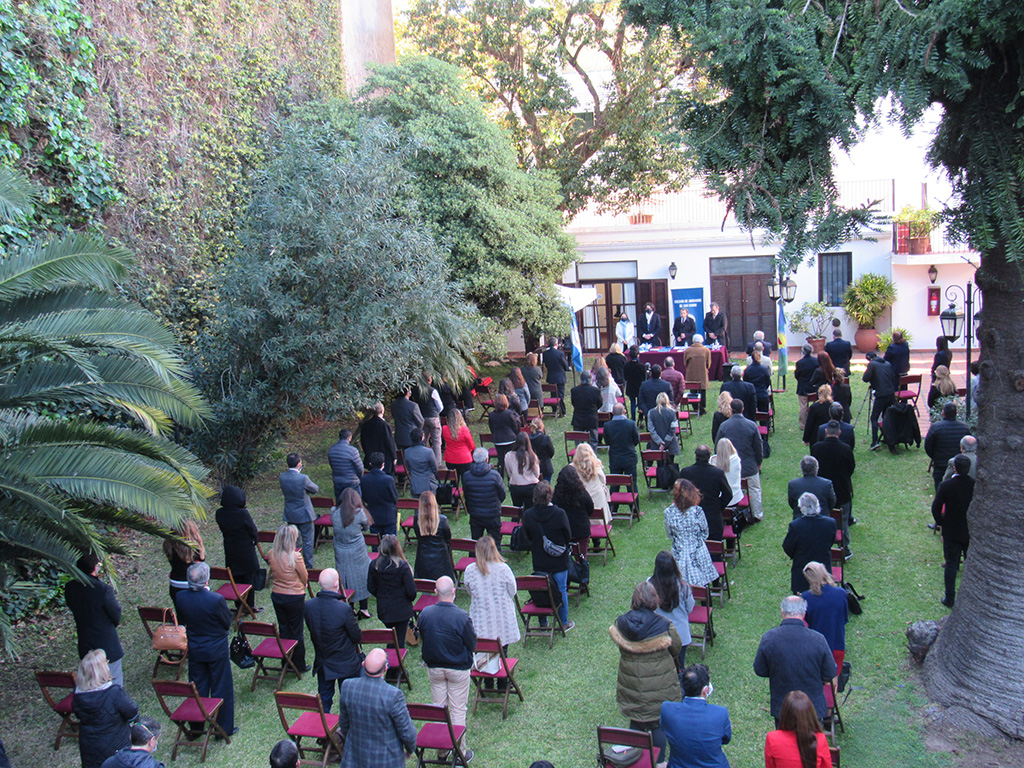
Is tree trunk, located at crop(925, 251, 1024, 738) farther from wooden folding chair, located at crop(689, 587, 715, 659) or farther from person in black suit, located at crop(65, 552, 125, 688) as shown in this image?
person in black suit, located at crop(65, 552, 125, 688)

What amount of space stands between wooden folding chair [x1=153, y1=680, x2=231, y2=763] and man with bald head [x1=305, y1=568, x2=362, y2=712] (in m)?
0.97

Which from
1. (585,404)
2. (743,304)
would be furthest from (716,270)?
(585,404)

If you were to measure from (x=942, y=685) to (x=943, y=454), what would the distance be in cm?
409

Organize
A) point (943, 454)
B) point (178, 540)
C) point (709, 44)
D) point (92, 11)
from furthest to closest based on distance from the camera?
point (92, 11), point (943, 454), point (178, 540), point (709, 44)

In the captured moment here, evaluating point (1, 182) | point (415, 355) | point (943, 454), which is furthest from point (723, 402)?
point (1, 182)

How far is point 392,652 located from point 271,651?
1.21 metres

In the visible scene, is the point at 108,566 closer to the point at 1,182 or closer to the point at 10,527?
the point at 10,527

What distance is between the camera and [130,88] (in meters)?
13.3

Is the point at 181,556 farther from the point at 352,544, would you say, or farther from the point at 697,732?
the point at 697,732

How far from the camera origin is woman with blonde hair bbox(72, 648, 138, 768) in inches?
230

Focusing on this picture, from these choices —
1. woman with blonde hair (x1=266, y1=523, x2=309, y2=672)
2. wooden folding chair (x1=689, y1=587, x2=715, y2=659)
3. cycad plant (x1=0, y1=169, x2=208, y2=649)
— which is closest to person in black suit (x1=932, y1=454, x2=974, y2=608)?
wooden folding chair (x1=689, y1=587, x2=715, y2=659)

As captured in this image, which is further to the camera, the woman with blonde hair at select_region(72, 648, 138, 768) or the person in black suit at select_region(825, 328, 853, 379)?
the person in black suit at select_region(825, 328, 853, 379)

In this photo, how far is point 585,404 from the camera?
43.6ft

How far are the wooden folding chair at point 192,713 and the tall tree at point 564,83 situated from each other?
17468 millimetres
